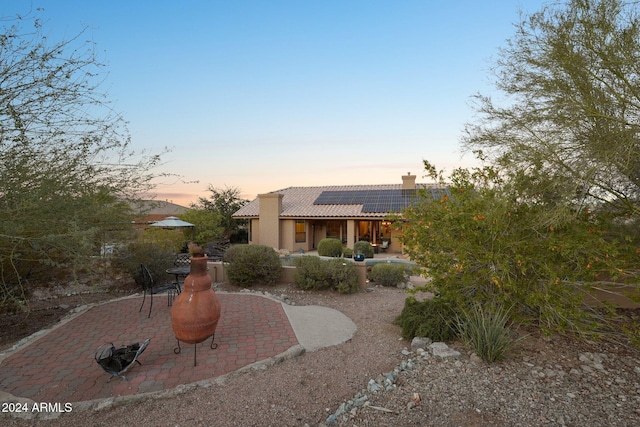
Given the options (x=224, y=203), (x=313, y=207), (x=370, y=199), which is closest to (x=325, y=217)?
(x=313, y=207)

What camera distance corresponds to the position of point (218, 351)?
15.2 ft

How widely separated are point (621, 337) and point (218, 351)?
630 cm

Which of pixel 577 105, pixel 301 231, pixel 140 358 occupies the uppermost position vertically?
pixel 577 105

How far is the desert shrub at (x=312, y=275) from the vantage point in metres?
8.99

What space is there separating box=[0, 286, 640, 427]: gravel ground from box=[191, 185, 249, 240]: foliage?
22.9 metres

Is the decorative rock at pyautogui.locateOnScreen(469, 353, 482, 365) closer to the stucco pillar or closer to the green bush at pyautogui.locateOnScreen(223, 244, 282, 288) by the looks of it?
the green bush at pyautogui.locateOnScreen(223, 244, 282, 288)

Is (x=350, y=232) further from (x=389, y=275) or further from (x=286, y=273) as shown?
(x=286, y=273)

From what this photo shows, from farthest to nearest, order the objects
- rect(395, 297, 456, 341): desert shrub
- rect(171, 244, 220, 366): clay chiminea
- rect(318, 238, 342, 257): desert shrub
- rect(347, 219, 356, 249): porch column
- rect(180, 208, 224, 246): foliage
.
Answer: rect(180, 208, 224, 246): foliage < rect(347, 219, 356, 249): porch column < rect(318, 238, 342, 257): desert shrub < rect(395, 297, 456, 341): desert shrub < rect(171, 244, 220, 366): clay chiminea

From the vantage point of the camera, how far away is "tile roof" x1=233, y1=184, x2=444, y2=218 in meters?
19.4

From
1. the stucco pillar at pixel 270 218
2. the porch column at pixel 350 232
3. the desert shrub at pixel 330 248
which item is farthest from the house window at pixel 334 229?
the desert shrub at pixel 330 248

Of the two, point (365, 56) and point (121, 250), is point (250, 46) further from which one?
point (121, 250)

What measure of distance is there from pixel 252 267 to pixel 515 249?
7033 mm

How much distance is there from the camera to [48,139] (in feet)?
13.5

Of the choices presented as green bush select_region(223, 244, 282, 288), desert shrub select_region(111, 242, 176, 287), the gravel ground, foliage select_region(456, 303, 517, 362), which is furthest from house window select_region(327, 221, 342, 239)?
foliage select_region(456, 303, 517, 362)
